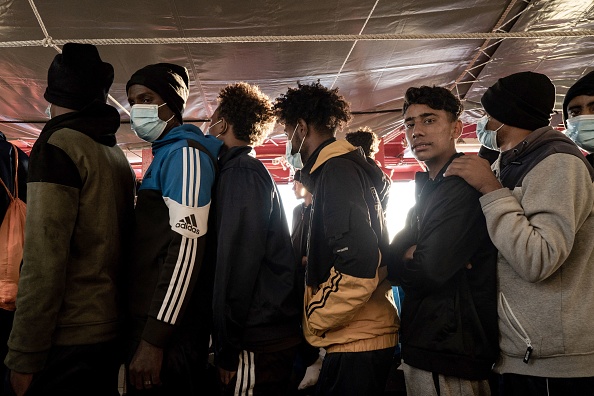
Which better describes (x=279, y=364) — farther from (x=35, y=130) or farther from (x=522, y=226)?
(x=35, y=130)

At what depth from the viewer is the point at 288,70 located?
4.68 meters

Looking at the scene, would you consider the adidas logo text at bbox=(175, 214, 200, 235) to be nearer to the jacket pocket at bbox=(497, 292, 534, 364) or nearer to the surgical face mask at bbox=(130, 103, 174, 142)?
the surgical face mask at bbox=(130, 103, 174, 142)

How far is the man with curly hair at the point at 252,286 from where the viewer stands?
68.6 inches

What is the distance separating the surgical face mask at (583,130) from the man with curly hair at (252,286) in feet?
5.60

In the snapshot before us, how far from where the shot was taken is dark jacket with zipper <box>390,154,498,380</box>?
1.62 metres

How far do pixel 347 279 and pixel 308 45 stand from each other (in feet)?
9.93

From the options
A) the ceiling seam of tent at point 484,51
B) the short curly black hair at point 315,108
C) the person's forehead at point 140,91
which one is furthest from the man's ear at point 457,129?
the ceiling seam of tent at point 484,51

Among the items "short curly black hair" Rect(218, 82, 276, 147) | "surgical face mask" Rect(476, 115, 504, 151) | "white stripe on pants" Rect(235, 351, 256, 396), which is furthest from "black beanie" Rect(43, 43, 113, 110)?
"surgical face mask" Rect(476, 115, 504, 151)

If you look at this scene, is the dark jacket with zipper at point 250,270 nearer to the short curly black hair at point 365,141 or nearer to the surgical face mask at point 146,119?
the surgical face mask at point 146,119

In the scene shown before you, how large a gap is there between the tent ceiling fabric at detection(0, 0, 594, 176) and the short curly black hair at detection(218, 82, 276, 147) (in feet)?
3.41

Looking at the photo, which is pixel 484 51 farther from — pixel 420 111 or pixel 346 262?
pixel 346 262

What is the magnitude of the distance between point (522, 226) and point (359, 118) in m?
4.70

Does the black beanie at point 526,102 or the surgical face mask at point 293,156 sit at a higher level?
the black beanie at point 526,102

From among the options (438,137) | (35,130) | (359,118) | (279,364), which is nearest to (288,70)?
(359,118)
